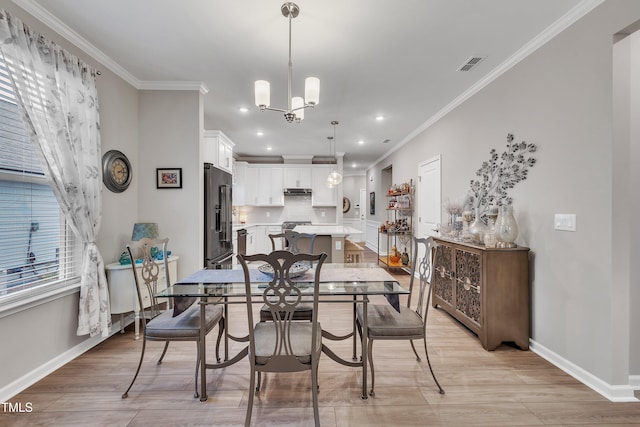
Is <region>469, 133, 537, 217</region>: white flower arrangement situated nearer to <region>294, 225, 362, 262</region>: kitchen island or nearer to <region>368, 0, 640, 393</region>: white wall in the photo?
<region>368, 0, 640, 393</region>: white wall

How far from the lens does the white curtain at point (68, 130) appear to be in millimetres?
1956

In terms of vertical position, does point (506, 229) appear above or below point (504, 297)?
above

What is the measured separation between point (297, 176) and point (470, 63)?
487 cm

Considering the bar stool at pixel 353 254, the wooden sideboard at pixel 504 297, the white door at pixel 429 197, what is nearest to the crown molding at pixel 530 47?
the white door at pixel 429 197

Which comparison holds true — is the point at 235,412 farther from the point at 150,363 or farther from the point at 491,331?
the point at 491,331

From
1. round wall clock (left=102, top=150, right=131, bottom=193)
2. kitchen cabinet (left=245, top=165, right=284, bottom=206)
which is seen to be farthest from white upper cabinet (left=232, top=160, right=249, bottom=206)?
round wall clock (left=102, top=150, right=131, bottom=193)

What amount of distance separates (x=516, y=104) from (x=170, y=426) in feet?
12.5

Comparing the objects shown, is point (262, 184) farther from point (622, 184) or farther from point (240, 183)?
point (622, 184)

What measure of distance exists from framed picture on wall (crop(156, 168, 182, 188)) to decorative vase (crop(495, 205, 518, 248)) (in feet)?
11.3

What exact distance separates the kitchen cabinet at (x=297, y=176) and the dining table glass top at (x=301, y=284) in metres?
5.01

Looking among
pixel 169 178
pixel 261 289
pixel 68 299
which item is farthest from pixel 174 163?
pixel 261 289

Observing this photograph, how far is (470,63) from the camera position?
9.31 feet

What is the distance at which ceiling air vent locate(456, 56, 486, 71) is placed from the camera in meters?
2.74

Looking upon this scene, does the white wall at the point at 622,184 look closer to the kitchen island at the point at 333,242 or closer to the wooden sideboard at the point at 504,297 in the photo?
the wooden sideboard at the point at 504,297
